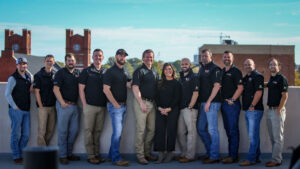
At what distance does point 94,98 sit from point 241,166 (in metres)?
2.81

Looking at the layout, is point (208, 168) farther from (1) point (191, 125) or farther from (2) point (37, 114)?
(2) point (37, 114)

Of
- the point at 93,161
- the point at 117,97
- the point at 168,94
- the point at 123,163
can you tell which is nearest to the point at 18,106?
the point at 93,161

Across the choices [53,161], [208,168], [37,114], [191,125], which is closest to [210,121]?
[191,125]

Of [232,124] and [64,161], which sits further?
[232,124]

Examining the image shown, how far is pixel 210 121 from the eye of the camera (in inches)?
262

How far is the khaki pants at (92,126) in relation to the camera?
21.6 feet

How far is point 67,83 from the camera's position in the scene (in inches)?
258

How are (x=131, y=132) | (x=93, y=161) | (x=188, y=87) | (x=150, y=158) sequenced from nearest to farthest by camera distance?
(x=93, y=161) → (x=188, y=87) → (x=150, y=158) → (x=131, y=132)

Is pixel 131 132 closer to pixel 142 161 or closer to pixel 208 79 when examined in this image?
pixel 142 161

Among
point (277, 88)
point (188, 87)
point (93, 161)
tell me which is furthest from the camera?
point (188, 87)

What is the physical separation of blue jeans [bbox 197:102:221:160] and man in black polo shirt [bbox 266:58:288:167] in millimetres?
903

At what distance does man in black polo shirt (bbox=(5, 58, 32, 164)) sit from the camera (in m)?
6.57

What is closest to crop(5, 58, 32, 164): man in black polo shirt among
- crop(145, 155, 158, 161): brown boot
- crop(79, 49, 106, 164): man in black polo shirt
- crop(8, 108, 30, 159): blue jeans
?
crop(8, 108, 30, 159): blue jeans

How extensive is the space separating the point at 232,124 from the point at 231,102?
1.39 feet
